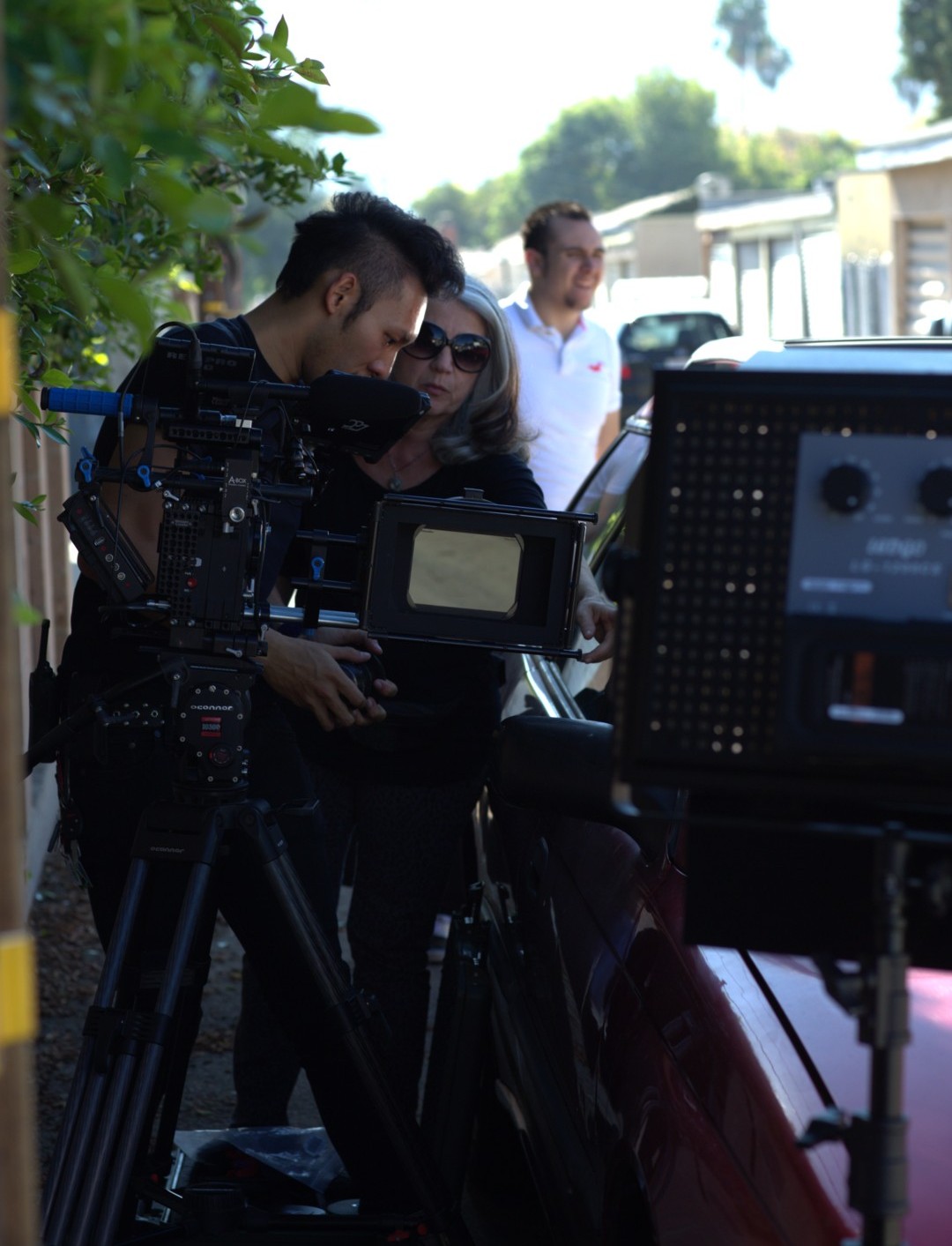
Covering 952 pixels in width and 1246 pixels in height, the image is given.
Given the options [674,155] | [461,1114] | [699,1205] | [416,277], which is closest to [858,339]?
[416,277]

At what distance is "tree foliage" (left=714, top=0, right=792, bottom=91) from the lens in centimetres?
11981

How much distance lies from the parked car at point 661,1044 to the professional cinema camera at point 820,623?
0.12m

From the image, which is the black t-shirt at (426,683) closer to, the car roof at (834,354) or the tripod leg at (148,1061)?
the car roof at (834,354)

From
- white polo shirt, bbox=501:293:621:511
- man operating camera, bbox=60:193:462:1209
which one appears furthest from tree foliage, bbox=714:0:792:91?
man operating camera, bbox=60:193:462:1209

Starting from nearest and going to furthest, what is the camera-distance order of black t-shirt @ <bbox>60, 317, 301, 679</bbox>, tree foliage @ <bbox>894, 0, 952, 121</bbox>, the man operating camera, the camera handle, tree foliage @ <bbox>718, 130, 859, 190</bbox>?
the camera handle
black t-shirt @ <bbox>60, 317, 301, 679</bbox>
the man operating camera
tree foliage @ <bbox>894, 0, 952, 121</bbox>
tree foliage @ <bbox>718, 130, 859, 190</bbox>

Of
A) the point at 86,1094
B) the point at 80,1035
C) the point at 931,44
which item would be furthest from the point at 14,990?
the point at 931,44

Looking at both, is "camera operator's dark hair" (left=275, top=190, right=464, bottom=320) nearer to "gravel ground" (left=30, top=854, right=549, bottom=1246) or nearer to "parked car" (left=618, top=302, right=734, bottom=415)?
"gravel ground" (left=30, top=854, right=549, bottom=1246)

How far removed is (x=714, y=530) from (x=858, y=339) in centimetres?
204

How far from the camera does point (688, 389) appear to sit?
151 centimetres

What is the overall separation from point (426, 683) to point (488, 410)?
0.57 metres

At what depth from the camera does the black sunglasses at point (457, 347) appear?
3322mm

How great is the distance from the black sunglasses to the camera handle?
203 cm

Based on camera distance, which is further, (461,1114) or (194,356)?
(461,1114)

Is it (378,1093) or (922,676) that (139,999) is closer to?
(378,1093)
